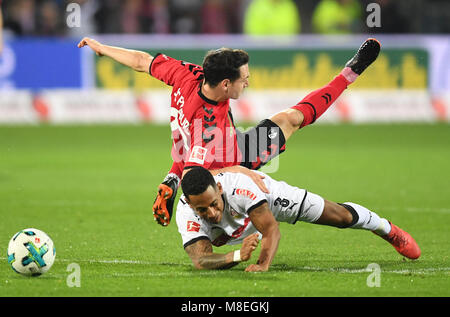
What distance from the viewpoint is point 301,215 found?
24.5 feet

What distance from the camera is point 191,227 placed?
748cm

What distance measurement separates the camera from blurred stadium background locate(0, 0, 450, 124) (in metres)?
20.5

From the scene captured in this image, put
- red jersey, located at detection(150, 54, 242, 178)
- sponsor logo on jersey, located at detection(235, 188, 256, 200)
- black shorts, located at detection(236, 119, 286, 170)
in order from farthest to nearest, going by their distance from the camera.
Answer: black shorts, located at detection(236, 119, 286, 170) < red jersey, located at detection(150, 54, 242, 178) < sponsor logo on jersey, located at detection(235, 188, 256, 200)

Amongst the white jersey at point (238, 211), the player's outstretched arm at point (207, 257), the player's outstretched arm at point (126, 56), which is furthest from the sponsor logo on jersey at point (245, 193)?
the player's outstretched arm at point (126, 56)

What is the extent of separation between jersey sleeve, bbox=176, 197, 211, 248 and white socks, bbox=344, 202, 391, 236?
132 centimetres

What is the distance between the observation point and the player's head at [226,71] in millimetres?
8039

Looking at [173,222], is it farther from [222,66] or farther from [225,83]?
[222,66]

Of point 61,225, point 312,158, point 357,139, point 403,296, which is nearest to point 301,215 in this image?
point 403,296

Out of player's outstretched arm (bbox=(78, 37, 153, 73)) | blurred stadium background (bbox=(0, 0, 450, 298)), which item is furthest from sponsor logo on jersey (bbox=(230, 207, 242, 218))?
A: player's outstretched arm (bbox=(78, 37, 153, 73))

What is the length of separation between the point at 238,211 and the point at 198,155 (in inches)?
34.1

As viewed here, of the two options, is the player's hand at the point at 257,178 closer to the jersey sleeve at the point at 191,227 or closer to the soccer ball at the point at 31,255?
the jersey sleeve at the point at 191,227

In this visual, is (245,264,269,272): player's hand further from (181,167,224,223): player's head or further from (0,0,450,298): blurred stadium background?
(0,0,450,298): blurred stadium background

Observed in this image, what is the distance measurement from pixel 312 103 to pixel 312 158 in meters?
7.41

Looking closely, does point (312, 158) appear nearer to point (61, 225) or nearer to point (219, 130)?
point (61, 225)
